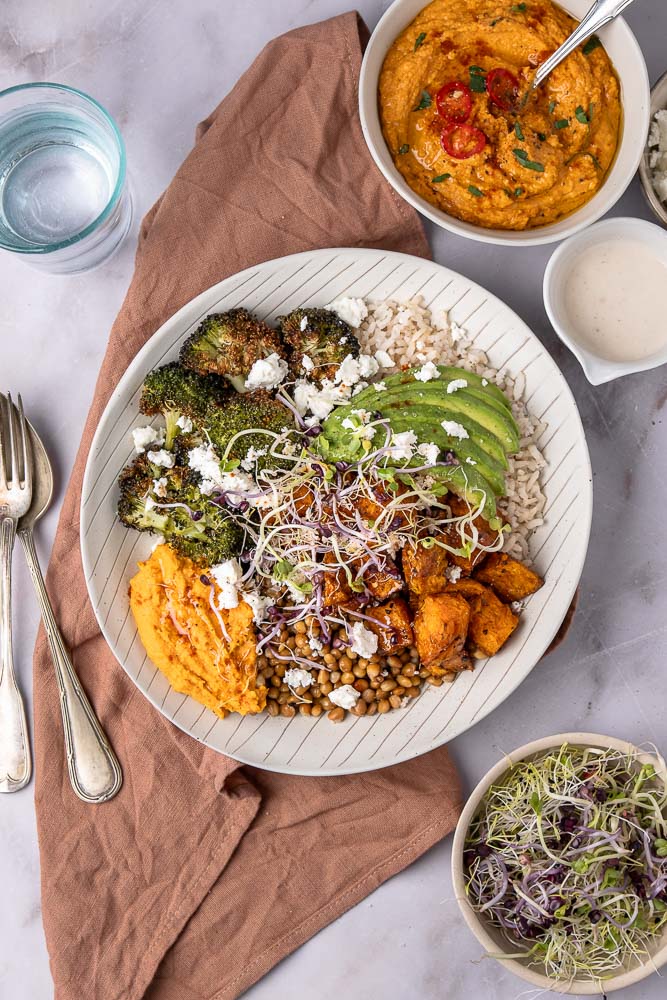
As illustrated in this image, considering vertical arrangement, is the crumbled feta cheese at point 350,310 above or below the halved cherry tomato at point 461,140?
below

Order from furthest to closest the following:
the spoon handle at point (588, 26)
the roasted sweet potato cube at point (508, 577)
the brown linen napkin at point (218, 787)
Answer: the brown linen napkin at point (218, 787) → the roasted sweet potato cube at point (508, 577) → the spoon handle at point (588, 26)

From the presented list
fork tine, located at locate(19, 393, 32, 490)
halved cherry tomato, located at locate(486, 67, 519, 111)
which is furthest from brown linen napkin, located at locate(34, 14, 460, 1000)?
halved cherry tomato, located at locate(486, 67, 519, 111)

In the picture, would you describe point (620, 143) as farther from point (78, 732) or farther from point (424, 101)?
point (78, 732)

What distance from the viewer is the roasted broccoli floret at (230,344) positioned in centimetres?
360

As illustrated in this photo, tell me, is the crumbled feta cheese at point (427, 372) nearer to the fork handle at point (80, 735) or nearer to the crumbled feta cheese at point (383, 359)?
the crumbled feta cheese at point (383, 359)

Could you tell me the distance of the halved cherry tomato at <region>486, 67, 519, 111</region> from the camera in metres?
3.50

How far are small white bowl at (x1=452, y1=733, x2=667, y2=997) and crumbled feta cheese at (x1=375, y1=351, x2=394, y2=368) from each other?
178 centimetres

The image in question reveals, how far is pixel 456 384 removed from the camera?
141 inches

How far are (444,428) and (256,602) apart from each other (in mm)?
1102

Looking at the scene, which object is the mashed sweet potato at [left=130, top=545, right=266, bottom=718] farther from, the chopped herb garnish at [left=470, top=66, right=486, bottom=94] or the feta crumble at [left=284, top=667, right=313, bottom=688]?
the chopped herb garnish at [left=470, top=66, right=486, bottom=94]

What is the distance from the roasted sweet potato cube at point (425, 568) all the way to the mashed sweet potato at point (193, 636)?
721 millimetres

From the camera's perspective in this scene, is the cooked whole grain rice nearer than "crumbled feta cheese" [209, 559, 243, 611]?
No

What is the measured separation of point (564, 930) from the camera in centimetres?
366

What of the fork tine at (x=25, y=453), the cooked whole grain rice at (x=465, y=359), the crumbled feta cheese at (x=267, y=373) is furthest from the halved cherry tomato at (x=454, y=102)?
the fork tine at (x=25, y=453)
